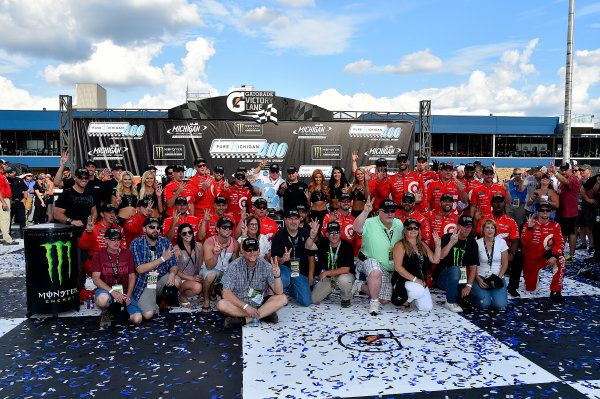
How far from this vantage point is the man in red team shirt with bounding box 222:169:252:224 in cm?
746

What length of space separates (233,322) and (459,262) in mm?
3139

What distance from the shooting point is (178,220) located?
20.7 feet

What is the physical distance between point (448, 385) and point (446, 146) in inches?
1552

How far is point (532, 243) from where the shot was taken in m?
6.40

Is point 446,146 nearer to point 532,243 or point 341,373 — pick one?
point 532,243

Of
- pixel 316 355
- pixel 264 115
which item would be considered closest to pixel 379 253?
pixel 316 355

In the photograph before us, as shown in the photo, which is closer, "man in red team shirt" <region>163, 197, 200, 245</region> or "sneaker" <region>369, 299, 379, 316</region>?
"sneaker" <region>369, 299, 379, 316</region>

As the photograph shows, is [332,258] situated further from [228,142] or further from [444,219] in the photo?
[228,142]

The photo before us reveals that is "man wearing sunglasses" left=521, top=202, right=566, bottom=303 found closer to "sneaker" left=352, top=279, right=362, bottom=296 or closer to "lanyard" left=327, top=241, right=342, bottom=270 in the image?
"sneaker" left=352, top=279, right=362, bottom=296

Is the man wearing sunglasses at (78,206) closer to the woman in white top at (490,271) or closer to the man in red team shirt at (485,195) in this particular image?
the woman in white top at (490,271)

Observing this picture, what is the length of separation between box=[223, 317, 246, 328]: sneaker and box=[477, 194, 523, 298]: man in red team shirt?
3.74m

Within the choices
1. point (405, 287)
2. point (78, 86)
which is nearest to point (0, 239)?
point (405, 287)

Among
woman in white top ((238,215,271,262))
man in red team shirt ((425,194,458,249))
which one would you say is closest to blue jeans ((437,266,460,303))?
man in red team shirt ((425,194,458,249))

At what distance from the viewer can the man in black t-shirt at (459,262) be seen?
5.54 m
